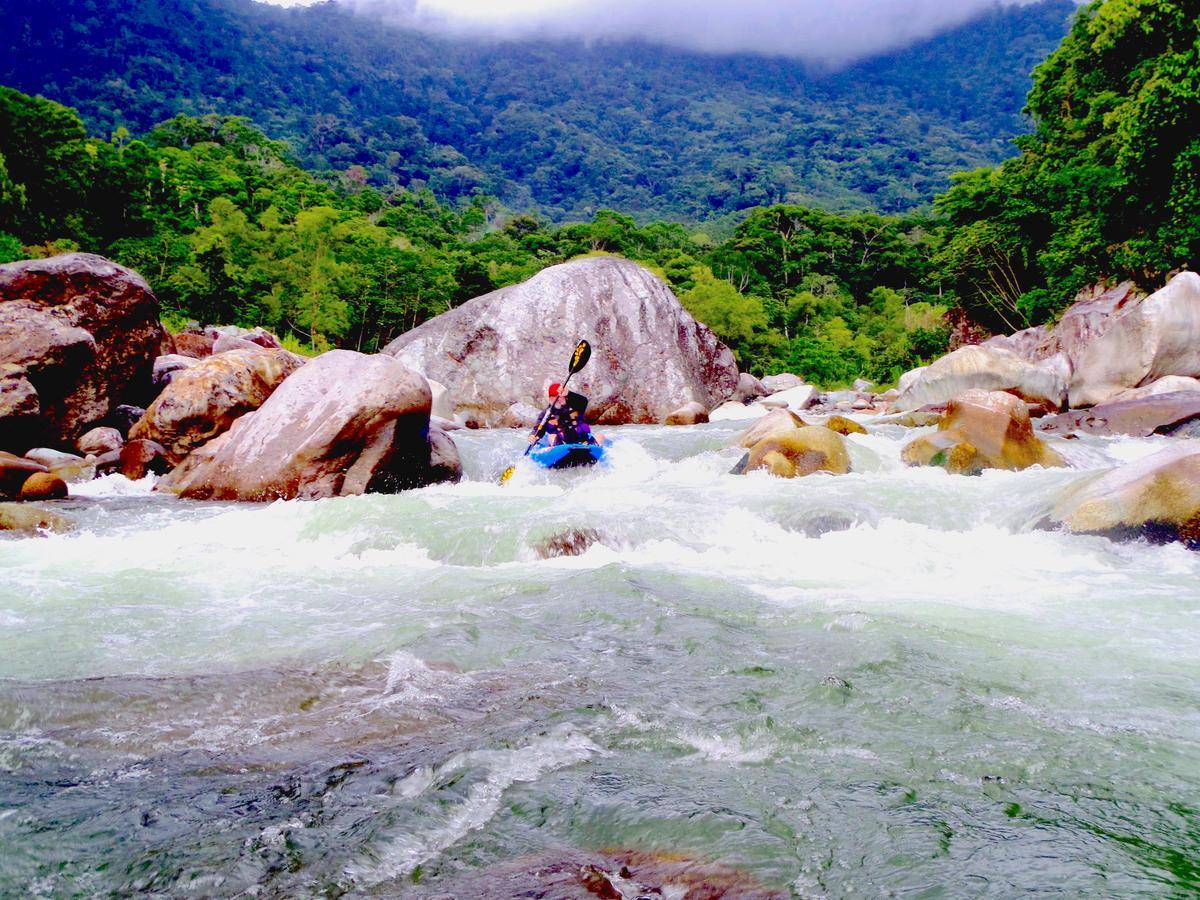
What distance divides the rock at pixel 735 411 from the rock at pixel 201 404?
37.8 ft

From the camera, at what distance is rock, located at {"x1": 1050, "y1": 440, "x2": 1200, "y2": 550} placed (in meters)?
6.26

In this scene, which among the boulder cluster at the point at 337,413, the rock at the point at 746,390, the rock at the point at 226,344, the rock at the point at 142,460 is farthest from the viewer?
the rock at the point at 746,390

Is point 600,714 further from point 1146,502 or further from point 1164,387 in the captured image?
point 1164,387

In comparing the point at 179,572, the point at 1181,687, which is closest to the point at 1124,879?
the point at 1181,687

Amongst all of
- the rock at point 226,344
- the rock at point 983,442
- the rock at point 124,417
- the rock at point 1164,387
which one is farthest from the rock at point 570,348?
the rock at point 983,442

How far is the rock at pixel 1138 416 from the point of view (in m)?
12.9

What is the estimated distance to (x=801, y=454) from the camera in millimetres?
10312

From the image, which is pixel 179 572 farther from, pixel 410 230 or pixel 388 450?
pixel 410 230

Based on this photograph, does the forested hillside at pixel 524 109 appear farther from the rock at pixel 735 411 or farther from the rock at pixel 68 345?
the rock at pixel 68 345

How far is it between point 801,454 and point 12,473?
914cm

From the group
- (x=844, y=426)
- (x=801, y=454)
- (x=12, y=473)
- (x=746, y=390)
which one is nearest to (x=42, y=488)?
(x=12, y=473)

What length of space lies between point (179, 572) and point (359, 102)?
167 metres

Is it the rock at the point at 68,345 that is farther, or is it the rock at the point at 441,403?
the rock at the point at 441,403

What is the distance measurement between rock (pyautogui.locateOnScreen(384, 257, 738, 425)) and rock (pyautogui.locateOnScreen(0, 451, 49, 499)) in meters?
11.0
